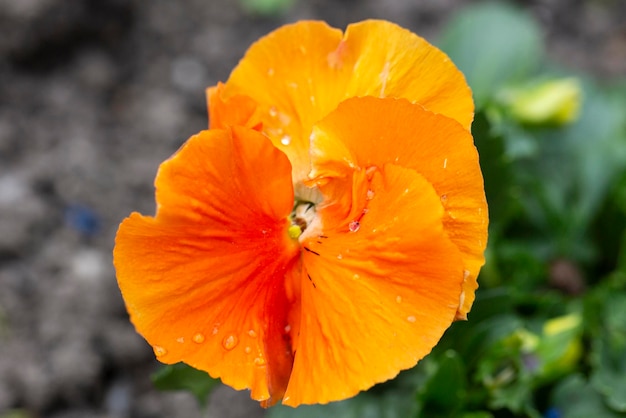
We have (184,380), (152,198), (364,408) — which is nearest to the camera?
(184,380)

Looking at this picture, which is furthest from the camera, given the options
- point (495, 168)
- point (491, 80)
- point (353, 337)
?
point (491, 80)

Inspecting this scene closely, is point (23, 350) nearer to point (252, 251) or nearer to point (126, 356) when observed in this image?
point (126, 356)

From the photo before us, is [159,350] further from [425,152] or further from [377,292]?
[425,152]

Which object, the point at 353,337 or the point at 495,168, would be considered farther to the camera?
the point at 495,168

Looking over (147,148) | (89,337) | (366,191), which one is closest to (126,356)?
(89,337)

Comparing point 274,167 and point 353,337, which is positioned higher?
point 274,167

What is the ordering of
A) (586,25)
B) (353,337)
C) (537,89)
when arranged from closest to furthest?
(353,337), (537,89), (586,25)

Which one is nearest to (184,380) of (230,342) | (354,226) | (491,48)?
(230,342)

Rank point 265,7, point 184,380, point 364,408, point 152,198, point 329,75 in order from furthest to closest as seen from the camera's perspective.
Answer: point 265,7, point 152,198, point 364,408, point 184,380, point 329,75
